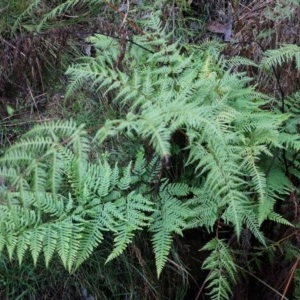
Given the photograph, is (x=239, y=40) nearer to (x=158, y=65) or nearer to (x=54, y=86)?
(x=158, y=65)

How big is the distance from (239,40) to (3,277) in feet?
6.56

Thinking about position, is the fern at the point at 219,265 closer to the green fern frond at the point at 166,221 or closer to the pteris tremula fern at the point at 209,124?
the pteris tremula fern at the point at 209,124

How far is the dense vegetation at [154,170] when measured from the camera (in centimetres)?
228

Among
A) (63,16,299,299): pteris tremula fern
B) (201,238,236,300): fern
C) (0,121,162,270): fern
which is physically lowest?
(201,238,236,300): fern

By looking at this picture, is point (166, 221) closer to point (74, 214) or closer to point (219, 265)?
point (219, 265)

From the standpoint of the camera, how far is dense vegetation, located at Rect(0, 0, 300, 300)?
7.48 ft

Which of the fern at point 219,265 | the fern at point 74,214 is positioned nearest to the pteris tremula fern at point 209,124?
the fern at point 219,265

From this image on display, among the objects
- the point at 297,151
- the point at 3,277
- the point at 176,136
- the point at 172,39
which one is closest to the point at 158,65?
the point at 176,136

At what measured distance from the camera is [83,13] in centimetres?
361

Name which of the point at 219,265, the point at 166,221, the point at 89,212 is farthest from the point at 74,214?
the point at 219,265

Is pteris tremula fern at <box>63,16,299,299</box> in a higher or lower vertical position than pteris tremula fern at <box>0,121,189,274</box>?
higher

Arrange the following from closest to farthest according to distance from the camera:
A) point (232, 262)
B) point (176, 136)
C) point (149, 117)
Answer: point (149, 117)
point (232, 262)
point (176, 136)

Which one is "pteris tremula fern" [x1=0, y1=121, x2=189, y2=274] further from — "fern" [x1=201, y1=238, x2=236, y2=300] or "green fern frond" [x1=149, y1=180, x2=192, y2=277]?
"fern" [x1=201, y1=238, x2=236, y2=300]

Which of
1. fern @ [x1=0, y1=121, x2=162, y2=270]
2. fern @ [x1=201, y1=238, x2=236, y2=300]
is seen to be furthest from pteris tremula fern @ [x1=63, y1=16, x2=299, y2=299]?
fern @ [x1=0, y1=121, x2=162, y2=270]
